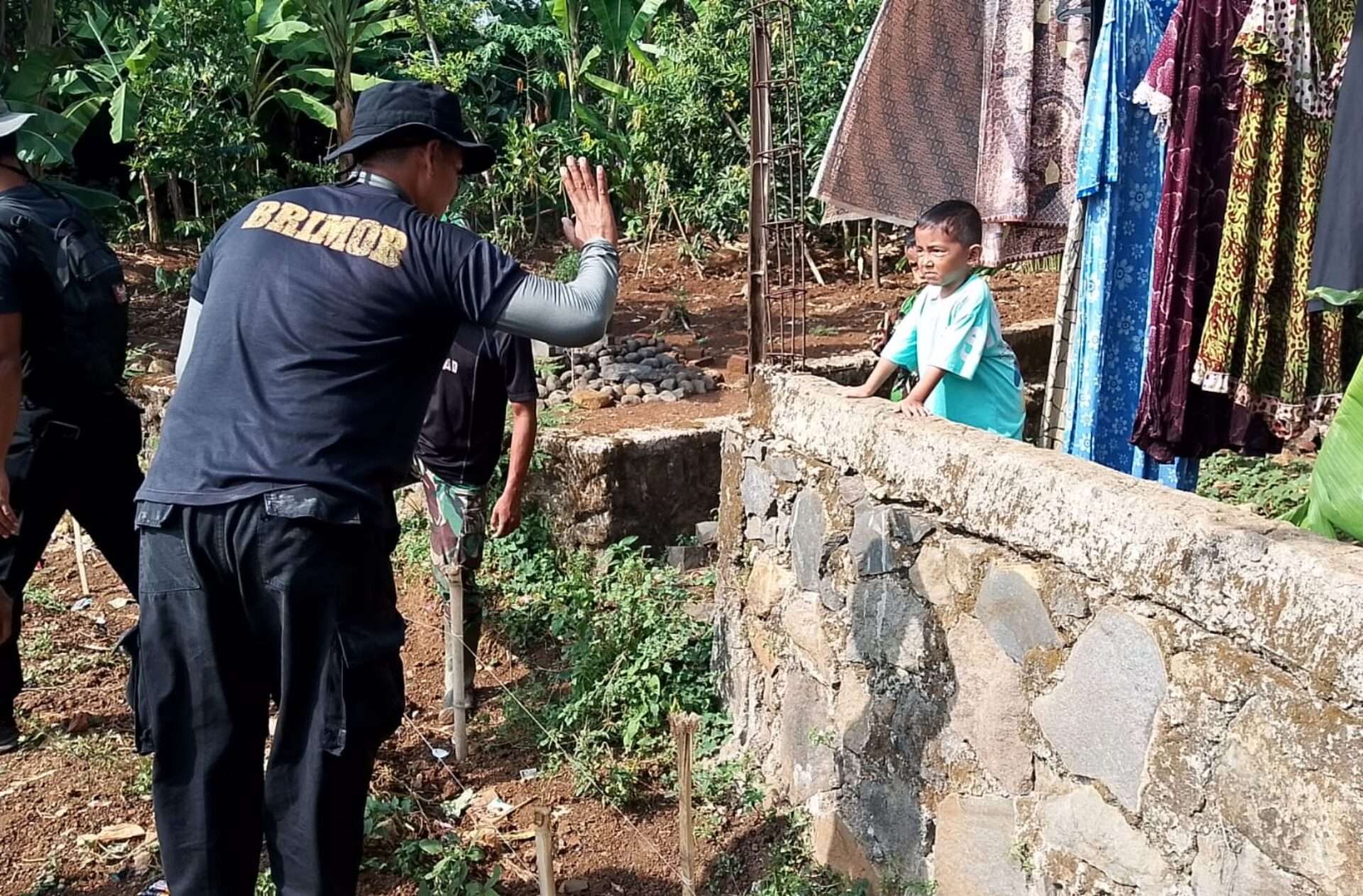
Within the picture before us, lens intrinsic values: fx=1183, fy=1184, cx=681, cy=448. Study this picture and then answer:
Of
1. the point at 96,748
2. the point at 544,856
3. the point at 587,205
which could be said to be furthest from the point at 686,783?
the point at 96,748

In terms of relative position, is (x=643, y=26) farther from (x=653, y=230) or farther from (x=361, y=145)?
(x=361, y=145)

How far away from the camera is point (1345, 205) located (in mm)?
2484

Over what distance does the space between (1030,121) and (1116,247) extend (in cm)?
60

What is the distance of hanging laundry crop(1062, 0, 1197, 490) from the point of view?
320cm

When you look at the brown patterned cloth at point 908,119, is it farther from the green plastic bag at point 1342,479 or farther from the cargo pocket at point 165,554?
the cargo pocket at point 165,554

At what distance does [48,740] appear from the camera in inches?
159

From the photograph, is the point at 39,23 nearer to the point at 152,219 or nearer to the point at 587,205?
the point at 152,219

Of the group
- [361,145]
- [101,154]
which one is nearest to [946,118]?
[361,145]

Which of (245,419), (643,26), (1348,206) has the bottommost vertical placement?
(245,419)

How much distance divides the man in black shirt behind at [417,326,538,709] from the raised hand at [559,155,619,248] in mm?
1135

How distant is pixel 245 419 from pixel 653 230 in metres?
9.91

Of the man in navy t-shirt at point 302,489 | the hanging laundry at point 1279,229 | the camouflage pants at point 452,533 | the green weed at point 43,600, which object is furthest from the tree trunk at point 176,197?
the hanging laundry at point 1279,229

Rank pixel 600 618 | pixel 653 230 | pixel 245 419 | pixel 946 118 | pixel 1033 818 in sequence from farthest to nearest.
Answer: pixel 653 230, pixel 600 618, pixel 946 118, pixel 1033 818, pixel 245 419

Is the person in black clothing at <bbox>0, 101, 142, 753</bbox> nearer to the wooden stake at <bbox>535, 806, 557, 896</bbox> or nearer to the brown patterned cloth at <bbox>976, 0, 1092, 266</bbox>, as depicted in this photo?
the wooden stake at <bbox>535, 806, 557, 896</bbox>
